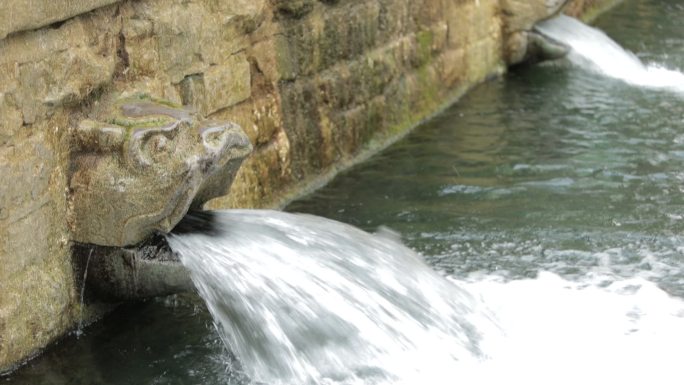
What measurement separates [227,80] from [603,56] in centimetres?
483

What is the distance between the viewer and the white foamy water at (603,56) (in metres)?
9.08

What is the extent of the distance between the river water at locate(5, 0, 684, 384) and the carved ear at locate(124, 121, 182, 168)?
768 millimetres

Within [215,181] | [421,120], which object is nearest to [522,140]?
[421,120]

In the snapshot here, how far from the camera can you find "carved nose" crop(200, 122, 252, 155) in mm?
4598

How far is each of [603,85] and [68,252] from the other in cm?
540

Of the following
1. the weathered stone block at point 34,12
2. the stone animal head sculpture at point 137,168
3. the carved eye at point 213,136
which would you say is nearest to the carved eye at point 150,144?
the stone animal head sculpture at point 137,168

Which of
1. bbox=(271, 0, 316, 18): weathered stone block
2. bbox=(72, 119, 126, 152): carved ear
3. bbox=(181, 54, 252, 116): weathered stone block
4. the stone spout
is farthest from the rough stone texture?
bbox=(72, 119, 126, 152): carved ear

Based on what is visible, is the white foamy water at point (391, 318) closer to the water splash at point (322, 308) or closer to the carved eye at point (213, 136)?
the water splash at point (322, 308)

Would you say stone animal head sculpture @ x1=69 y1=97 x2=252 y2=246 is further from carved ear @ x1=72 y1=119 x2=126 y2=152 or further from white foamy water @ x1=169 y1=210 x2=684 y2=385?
white foamy water @ x1=169 y1=210 x2=684 y2=385

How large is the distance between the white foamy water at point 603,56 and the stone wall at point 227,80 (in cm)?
55

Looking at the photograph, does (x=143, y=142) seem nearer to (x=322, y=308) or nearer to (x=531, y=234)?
(x=322, y=308)

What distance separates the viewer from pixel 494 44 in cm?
941

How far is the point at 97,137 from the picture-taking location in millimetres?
4508

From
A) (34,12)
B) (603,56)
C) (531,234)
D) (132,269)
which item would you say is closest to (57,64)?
(34,12)
